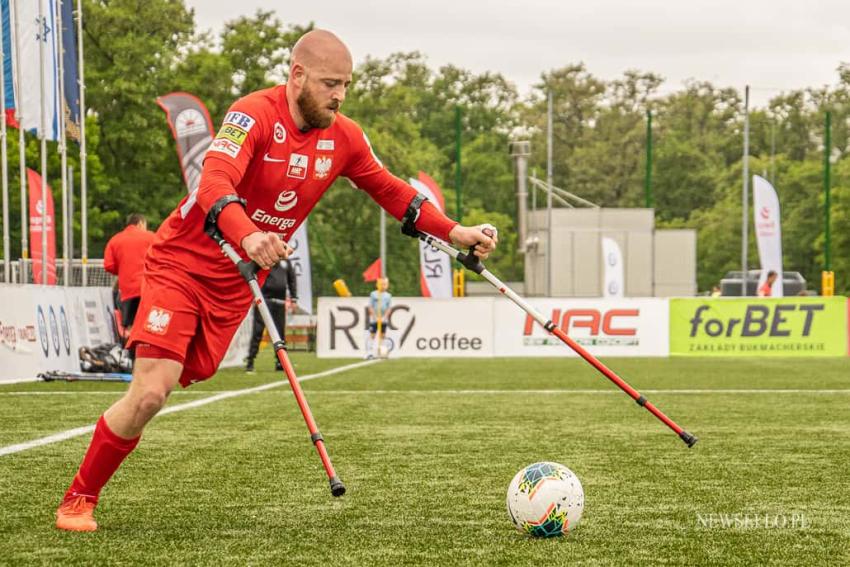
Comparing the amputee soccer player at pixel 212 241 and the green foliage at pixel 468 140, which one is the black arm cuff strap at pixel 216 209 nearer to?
the amputee soccer player at pixel 212 241

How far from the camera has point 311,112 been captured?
550 centimetres

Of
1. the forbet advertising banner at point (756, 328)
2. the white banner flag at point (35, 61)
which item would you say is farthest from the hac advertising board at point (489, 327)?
the white banner flag at point (35, 61)

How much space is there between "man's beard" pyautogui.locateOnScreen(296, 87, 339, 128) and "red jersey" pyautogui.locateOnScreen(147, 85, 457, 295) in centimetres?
7

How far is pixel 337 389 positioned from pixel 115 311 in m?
5.16

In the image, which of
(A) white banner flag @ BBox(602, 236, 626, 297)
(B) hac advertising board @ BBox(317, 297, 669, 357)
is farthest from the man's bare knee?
(A) white banner flag @ BBox(602, 236, 626, 297)

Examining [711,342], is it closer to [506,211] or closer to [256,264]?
[256,264]

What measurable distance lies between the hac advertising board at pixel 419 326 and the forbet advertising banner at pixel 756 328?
4.07m

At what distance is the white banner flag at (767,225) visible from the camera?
1439 inches

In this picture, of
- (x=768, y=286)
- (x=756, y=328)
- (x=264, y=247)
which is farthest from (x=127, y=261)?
(x=768, y=286)

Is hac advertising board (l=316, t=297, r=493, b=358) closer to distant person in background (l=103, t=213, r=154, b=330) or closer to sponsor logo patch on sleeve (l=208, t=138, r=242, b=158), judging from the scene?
distant person in background (l=103, t=213, r=154, b=330)

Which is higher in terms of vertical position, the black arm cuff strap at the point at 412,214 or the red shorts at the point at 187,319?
the black arm cuff strap at the point at 412,214

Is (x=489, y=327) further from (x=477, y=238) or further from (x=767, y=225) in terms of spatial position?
(x=477, y=238)

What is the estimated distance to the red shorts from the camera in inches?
212

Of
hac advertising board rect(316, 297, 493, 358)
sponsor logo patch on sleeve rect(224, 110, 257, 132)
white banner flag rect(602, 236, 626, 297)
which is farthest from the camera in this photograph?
white banner flag rect(602, 236, 626, 297)
